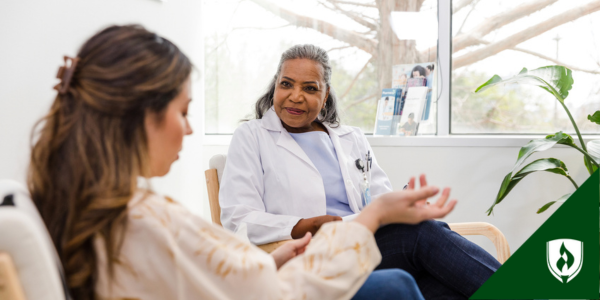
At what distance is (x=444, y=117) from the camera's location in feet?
9.23

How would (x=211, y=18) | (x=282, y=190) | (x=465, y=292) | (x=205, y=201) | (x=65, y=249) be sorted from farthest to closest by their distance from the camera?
(x=211, y=18) → (x=205, y=201) → (x=282, y=190) → (x=465, y=292) → (x=65, y=249)

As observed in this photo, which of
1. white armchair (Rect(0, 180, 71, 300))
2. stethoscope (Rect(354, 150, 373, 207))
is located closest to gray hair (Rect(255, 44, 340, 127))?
stethoscope (Rect(354, 150, 373, 207))

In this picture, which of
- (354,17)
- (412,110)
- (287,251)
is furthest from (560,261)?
(354,17)

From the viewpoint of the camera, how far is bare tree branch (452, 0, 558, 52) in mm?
2678

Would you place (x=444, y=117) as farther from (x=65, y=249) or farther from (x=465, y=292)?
(x=65, y=249)

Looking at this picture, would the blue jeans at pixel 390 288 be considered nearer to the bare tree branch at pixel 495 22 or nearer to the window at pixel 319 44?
the window at pixel 319 44

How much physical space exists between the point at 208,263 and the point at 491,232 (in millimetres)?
1275

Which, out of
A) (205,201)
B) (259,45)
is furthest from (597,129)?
(205,201)

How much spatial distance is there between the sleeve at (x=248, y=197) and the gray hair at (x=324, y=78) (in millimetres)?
236

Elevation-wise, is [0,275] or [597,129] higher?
[597,129]

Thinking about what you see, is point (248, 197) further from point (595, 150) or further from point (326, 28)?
point (326, 28)

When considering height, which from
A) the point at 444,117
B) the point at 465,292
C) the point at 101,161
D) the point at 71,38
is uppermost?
the point at 71,38

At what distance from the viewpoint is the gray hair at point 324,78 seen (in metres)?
1.92

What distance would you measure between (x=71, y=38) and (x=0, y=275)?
4.90 feet
